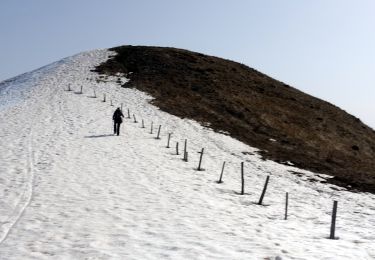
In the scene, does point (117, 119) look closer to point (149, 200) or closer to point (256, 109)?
point (149, 200)

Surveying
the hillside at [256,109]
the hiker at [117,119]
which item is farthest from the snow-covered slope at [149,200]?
the hillside at [256,109]

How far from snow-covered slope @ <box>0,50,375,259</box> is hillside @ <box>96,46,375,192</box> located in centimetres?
385

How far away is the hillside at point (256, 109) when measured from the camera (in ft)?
124

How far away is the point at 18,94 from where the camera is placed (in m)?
53.4

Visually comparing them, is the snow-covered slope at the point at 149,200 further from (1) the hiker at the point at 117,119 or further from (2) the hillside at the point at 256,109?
(2) the hillside at the point at 256,109

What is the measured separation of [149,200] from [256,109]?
110 feet

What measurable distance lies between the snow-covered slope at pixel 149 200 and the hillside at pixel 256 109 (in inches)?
151

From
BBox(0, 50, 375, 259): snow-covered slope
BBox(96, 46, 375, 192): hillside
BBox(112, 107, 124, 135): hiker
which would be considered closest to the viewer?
BBox(0, 50, 375, 259): snow-covered slope

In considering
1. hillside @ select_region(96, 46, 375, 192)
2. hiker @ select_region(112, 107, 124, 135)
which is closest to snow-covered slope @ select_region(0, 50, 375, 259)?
hiker @ select_region(112, 107, 124, 135)

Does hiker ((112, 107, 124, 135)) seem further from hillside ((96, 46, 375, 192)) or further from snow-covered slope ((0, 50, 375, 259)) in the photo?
hillside ((96, 46, 375, 192))

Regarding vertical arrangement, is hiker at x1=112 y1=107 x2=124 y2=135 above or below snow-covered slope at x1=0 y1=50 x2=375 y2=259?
above

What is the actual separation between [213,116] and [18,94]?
23.6m

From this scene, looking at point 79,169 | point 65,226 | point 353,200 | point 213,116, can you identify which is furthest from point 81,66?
point 65,226

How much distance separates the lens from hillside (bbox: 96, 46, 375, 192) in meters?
37.7
